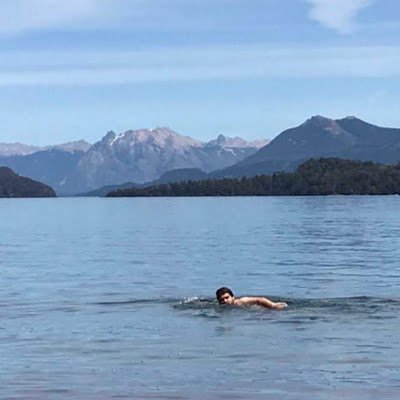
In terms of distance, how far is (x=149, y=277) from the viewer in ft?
197

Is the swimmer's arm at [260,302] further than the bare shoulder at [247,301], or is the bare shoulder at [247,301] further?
the bare shoulder at [247,301]

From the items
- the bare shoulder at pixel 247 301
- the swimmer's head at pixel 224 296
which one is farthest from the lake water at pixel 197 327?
the bare shoulder at pixel 247 301

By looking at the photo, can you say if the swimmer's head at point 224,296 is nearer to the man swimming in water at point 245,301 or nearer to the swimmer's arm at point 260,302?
the man swimming in water at point 245,301

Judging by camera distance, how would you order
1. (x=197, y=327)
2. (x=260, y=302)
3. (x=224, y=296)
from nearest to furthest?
(x=197, y=327) → (x=260, y=302) → (x=224, y=296)

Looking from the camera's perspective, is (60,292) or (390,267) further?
(390,267)

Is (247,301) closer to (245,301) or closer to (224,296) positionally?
(245,301)

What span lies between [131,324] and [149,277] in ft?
72.4

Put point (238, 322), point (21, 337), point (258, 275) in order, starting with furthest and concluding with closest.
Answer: point (258, 275) → point (238, 322) → point (21, 337)

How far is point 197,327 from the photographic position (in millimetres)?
36500

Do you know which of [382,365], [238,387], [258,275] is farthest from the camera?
[258,275]

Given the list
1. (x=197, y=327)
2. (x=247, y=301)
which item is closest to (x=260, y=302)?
(x=247, y=301)

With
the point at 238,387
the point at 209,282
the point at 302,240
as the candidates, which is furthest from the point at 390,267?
the point at 238,387

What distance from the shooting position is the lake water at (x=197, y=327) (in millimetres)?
26078

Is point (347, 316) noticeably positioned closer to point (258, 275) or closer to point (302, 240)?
point (258, 275)
